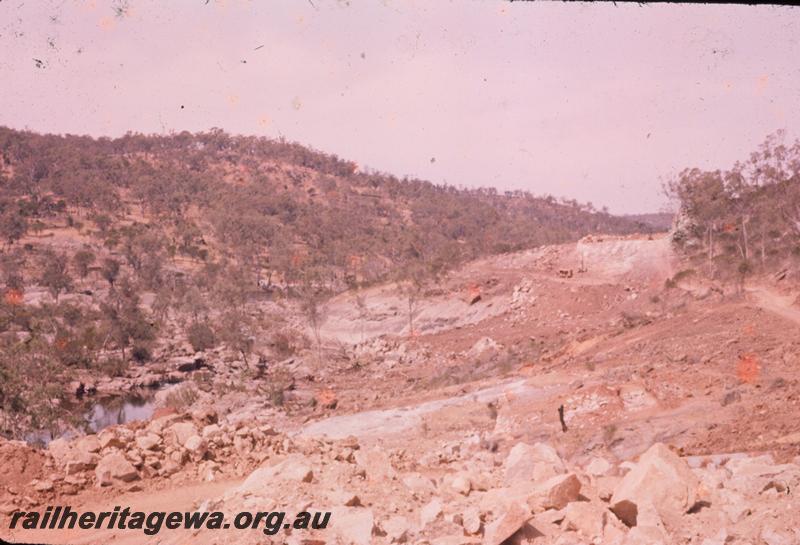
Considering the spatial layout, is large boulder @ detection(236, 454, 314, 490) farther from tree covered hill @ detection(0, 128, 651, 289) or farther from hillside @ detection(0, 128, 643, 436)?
tree covered hill @ detection(0, 128, 651, 289)

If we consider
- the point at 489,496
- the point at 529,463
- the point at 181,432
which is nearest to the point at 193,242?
the point at 181,432

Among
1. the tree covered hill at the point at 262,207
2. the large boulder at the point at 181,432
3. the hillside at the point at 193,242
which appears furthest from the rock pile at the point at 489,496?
the tree covered hill at the point at 262,207

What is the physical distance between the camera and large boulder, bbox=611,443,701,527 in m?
5.25

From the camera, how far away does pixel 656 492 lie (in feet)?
17.5

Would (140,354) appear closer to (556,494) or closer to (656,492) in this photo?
(556,494)

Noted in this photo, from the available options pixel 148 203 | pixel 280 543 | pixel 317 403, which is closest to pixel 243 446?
pixel 280 543

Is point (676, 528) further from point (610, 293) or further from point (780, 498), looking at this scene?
point (610, 293)

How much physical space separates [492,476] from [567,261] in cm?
3862

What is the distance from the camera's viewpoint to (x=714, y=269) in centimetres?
3184

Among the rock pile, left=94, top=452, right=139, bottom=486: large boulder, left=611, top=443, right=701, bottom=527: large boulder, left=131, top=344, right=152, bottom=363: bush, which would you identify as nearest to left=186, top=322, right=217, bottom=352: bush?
left=131, top=344, right=152, bottom=363: bush

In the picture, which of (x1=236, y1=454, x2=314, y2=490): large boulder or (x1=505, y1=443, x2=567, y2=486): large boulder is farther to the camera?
(x1=505, y1=443, x2=567, y2=486): large boulder

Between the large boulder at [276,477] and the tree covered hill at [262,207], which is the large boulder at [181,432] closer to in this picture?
the large boulder at [276,477]

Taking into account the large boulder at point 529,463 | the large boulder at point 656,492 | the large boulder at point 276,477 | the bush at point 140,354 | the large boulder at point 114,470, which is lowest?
the bush at point 140,354

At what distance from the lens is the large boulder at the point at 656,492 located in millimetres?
5250
